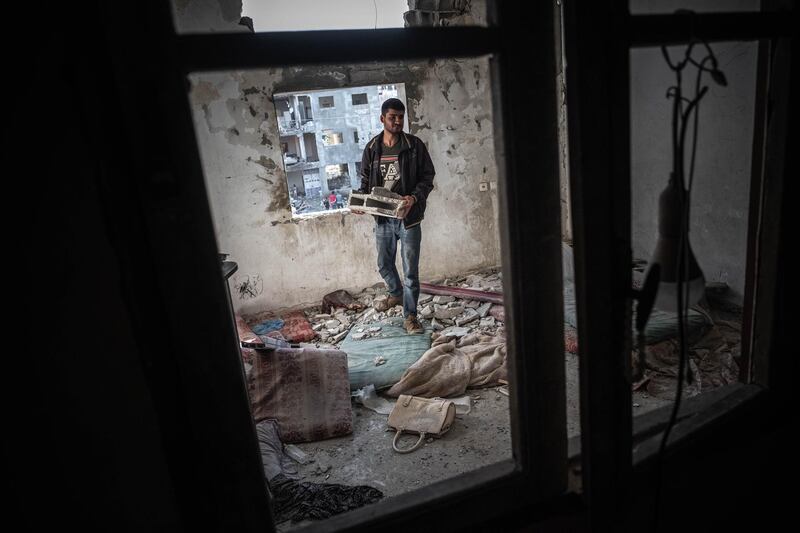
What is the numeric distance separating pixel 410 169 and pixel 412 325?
4.77ft

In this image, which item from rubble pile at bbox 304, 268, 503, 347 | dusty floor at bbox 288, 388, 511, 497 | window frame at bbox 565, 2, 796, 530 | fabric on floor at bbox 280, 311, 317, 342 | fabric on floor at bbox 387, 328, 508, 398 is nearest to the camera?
window frame at bbox 565, 2, 796, 530

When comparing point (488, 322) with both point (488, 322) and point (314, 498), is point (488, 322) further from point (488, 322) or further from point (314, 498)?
point (314, 498)

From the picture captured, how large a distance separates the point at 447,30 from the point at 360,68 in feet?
14.6

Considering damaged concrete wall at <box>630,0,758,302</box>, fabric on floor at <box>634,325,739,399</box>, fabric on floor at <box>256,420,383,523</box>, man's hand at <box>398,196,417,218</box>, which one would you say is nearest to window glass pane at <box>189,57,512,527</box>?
man's hand at <box>398,196,417,218</box>

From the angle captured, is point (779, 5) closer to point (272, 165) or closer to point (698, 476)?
point (698, 476)

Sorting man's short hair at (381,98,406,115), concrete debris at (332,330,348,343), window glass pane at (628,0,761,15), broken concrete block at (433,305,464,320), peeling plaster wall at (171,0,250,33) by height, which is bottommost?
concrete debris at (332,330,348,343)

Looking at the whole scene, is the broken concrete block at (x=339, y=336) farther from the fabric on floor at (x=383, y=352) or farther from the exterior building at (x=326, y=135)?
the exterior building at (x=326, y=135)

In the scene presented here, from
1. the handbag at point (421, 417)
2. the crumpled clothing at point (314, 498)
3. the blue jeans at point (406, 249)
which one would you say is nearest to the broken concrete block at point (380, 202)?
the blue jeans at point (406, 249)

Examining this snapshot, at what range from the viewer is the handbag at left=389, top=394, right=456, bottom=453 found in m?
2.86

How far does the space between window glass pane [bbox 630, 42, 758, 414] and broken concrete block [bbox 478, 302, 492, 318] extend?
1.36 metres

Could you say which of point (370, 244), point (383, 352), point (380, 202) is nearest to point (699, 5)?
point (380, 202)

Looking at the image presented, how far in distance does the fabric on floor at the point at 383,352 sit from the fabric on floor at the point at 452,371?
18cm

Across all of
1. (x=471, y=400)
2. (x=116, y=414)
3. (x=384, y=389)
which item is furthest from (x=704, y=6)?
(x=116, y=414)

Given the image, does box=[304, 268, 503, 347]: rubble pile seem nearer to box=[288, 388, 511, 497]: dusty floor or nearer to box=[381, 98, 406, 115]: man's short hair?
box=[288, 388, 511, 497]: dusty floor
